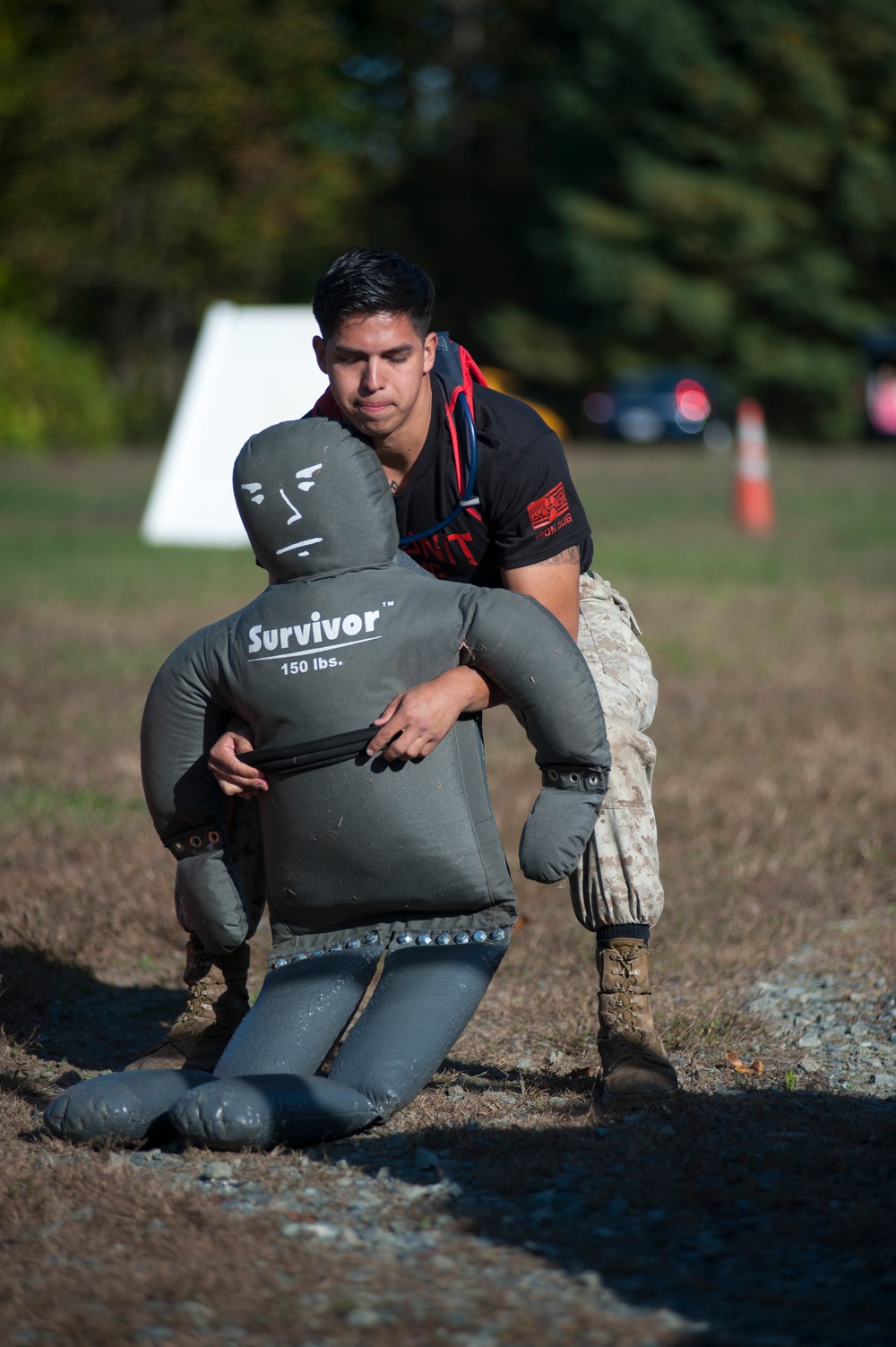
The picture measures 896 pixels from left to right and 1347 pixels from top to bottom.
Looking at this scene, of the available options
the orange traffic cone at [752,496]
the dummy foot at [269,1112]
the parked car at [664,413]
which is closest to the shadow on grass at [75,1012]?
the dummy foot at [269,1112]

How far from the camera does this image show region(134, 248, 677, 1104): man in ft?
11.5

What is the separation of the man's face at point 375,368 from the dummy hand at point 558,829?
912 mm

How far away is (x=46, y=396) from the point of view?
1125 inches

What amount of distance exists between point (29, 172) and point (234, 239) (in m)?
5.82

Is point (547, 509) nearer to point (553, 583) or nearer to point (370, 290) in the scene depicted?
point (553, 583)

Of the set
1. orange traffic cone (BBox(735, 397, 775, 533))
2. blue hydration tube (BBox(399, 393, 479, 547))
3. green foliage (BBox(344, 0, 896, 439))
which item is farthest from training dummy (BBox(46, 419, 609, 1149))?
green foliage (BBox(344, 0, 896, 439))

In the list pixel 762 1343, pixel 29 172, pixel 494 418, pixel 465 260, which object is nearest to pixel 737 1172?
pixel 762 1343

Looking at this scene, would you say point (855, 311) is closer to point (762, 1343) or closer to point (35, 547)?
point (35, 547)

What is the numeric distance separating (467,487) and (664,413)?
2845cm

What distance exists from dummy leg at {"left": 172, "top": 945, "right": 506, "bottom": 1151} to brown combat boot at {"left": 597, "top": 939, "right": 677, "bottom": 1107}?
0.94 ft

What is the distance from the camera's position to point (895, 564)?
43.0 ft

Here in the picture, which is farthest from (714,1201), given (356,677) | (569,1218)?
(356,677)

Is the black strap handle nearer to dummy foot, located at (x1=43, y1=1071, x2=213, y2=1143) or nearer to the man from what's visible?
the man

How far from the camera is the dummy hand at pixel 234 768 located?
11.3ft
